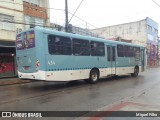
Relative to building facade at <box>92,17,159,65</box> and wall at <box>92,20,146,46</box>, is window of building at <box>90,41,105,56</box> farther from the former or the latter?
wall at <box>92,20,146,46</box>

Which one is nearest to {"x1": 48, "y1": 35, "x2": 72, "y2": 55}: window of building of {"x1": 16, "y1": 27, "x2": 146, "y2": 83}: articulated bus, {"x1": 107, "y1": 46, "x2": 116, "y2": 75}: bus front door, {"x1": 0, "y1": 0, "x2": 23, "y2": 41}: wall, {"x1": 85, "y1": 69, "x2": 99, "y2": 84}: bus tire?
{"x1": 16, "y1": 27, "x2": 146, "y2": 83}: articulated bus

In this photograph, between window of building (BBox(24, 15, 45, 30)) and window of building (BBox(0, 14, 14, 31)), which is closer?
window of building (BBox(0, 14, 14, 31))

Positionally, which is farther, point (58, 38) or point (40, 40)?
point (58, 38)

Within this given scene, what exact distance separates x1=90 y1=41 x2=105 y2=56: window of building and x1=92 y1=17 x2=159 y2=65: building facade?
35366mm

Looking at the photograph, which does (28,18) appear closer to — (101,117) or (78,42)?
(78,42)

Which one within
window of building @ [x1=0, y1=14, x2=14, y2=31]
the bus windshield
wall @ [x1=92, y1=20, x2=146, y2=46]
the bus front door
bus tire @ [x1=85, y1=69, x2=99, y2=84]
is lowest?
bus tire @ [x1=85, y1=69, x2=99, y2=84]

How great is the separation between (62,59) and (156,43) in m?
55.8

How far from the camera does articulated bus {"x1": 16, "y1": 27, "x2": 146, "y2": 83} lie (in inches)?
443

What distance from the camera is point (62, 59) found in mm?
12203

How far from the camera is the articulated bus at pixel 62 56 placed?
11.3 meters

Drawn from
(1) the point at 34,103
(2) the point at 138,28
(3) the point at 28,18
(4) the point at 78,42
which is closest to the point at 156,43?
(2) the point at 138,28

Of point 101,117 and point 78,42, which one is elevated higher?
point 78,42

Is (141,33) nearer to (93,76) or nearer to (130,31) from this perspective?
(130,31)

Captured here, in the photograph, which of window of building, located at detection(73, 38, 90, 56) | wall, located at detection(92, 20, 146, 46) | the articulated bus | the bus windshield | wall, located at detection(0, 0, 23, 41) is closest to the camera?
the articulated bus
